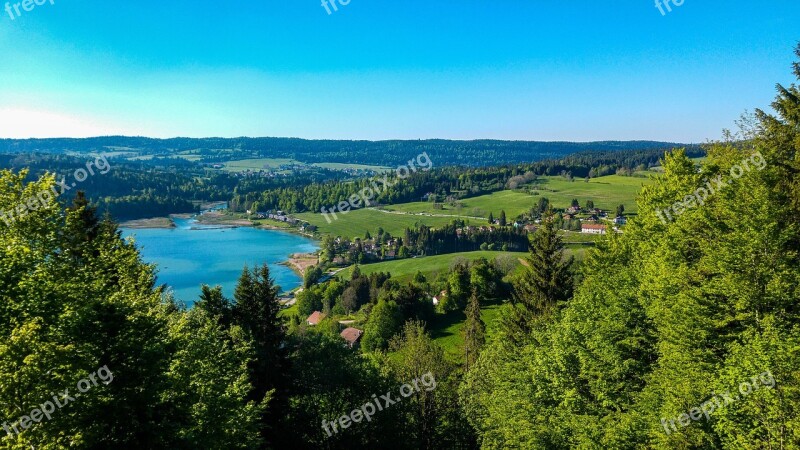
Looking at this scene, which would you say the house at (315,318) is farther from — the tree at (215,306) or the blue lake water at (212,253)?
the tree at (215,306)

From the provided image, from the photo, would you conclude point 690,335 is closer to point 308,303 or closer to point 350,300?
point 350,300

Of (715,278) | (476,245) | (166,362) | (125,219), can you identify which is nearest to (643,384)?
(715,278)

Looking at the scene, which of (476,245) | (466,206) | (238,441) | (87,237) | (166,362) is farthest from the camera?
(466,206)

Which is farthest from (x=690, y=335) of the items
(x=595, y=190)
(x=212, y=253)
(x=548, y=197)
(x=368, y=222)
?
(x=595, y=190)

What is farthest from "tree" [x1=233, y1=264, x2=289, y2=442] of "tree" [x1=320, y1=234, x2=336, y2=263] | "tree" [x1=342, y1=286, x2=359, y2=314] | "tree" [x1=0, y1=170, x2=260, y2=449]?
"tree" [x1=320, y1=234, x2=336, y2=263]

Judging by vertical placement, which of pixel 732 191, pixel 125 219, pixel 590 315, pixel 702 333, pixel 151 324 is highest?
pixel 732 191

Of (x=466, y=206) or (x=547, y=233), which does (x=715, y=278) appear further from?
(x=466, y=206)
